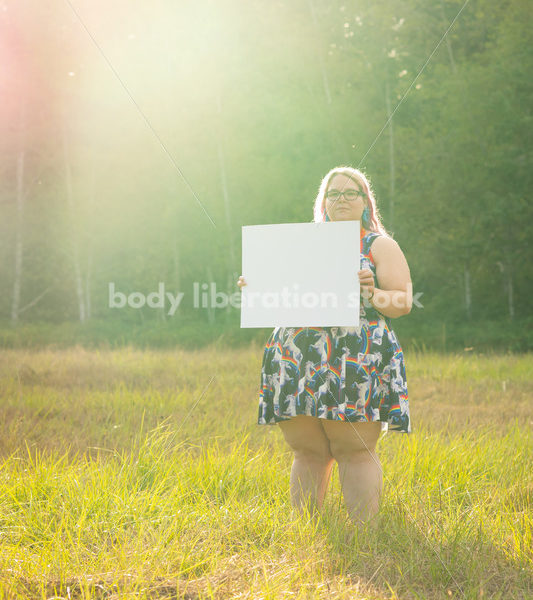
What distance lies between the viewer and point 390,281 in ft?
8.52

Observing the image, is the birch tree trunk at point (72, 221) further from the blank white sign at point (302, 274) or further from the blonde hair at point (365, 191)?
the blank white sign at point (302, 274)

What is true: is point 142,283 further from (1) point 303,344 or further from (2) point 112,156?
(1) point 303,344

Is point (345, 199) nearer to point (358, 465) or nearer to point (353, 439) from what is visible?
point (353, 439)

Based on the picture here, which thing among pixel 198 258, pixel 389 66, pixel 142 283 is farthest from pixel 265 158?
pixel 142 283

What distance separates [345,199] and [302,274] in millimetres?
485

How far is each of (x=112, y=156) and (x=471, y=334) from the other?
40.0 ft

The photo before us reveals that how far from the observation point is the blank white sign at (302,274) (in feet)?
7.91

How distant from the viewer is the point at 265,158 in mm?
15008

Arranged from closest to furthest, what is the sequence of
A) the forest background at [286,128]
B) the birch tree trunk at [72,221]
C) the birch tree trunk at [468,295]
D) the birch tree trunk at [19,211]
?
the forest background at [286,128] → the birch tree trunk at [468,295] → the birch tree trunk at [19,211] → the birch tree trunk at [72,221]

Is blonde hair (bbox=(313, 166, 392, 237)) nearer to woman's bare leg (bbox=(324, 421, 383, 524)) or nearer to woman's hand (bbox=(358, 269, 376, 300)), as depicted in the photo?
woman's hand (bbox=(358, 269, 376, 300))

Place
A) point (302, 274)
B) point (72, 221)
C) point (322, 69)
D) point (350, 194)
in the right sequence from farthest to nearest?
point (72, 221)
point (322, 69)
point (350, 194)
point (302, 274)

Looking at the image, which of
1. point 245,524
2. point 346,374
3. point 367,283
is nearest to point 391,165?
point 367,283

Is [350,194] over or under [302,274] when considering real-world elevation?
over

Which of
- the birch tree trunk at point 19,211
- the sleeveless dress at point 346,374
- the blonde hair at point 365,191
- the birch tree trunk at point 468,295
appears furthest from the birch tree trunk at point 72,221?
the sleeveless dress at point 346,374
